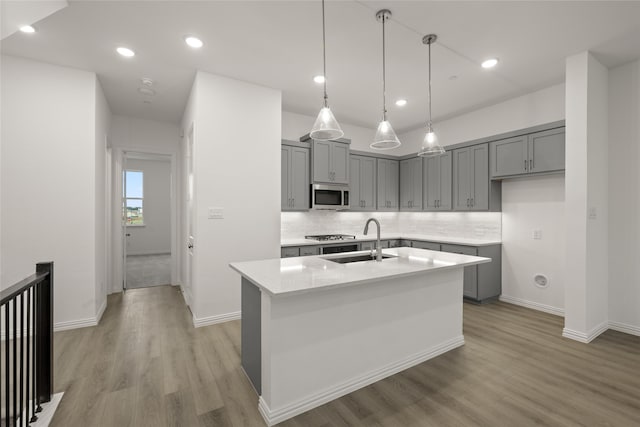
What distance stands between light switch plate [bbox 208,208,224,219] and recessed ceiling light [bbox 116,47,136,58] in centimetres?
179

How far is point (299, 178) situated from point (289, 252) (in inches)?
45.5

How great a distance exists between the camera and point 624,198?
3.33 m

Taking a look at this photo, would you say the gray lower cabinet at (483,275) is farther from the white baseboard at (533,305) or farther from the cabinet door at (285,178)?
the cabinet door at (285,178)

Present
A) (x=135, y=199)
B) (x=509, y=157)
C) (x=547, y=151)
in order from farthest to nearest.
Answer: (x=135, y=199), (x=509, y=157), (x=547, y=151)

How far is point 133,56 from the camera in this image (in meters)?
3.16

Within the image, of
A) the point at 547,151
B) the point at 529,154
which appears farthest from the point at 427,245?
the point at 547,151

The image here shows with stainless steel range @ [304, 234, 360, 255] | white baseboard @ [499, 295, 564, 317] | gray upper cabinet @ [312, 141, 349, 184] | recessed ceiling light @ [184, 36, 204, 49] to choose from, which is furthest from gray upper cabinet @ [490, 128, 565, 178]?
recessed ceiling light @ [184, 36, 204, 49]

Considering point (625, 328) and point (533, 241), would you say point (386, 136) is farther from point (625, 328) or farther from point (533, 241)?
point (625, 328)

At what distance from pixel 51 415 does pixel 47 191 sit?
2.39 metres

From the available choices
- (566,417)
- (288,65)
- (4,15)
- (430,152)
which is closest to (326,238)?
(430,152)

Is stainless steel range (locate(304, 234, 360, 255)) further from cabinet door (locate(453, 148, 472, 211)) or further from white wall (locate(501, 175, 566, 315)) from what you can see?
white wall (locate(501, 175, 566, 315))

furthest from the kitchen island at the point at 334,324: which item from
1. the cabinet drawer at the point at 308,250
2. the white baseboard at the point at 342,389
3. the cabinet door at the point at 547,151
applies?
the cabinet door at the point at 547,151

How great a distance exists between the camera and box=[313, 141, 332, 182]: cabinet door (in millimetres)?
4648

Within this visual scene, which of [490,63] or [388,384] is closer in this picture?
[388,384]
